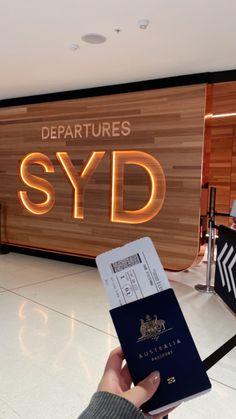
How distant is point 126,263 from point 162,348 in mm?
184

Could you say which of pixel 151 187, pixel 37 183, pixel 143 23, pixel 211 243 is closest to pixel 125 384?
pixel 143 23

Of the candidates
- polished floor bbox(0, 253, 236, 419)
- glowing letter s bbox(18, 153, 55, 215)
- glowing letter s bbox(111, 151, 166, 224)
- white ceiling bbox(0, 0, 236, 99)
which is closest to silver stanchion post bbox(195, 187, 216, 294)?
polished floor bbox(0, 253, 236, 419)

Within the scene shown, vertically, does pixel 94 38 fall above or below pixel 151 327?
above

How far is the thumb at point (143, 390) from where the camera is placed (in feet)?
2.15

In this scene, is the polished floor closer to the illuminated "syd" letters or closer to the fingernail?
the illuminated "syd" letters

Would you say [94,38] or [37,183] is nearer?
[94,38]

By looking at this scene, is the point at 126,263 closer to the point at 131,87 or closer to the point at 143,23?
the point at 143,23

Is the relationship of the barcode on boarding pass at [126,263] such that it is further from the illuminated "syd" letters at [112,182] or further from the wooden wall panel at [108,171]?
the illuminated "syd" letters at [112,182]

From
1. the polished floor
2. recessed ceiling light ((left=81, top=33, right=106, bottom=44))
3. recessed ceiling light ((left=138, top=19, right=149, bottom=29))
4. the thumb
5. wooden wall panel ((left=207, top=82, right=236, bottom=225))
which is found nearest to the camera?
the thumb

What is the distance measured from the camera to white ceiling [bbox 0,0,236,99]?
8.48 ft

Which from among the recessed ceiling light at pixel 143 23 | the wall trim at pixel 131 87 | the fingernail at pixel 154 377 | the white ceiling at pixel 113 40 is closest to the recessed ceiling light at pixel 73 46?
the white ceiling at pixel 113 40

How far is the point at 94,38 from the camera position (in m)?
3.18

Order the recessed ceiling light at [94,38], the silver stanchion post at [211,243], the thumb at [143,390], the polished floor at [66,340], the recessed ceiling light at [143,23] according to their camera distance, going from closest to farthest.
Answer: the thumb at [143,390]
the polished floor at [66,340]
the recessed ceiling light at [143,23]
the recessed ceiling light at [94,38]
the silver stanchion post at [211,243]

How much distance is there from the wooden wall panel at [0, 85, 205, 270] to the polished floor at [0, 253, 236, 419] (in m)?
0.65
